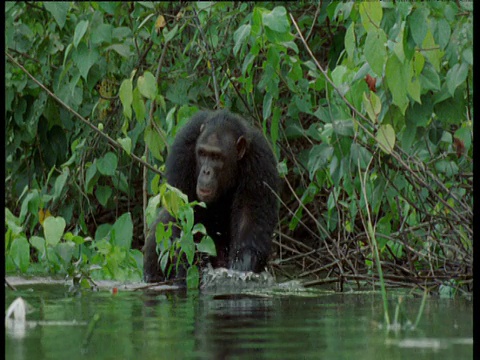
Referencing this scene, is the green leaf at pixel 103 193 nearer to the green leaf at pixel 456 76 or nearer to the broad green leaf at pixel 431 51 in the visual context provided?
the broad green leaf at pixel 431 51

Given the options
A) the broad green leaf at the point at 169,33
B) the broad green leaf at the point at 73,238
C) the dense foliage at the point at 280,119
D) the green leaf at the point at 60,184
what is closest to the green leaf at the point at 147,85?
the dense foliage at the point at 280,119

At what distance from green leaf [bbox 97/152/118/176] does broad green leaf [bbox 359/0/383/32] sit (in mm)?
3990

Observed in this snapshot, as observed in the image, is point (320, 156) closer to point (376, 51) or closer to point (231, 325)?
point (376, 51)

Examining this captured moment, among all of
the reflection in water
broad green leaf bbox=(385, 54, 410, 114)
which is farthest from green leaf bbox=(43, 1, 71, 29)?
broad green leaf bbox=(385, 54, 410, 114)

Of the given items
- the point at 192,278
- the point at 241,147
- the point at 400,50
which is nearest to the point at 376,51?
the point at 400,50

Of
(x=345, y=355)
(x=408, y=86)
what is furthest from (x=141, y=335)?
(x=408, y=86)

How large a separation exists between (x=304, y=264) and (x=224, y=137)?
1228 mm

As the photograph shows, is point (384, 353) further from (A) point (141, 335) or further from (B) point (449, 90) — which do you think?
(B) point (449, 90)

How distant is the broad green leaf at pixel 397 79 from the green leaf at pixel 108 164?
412cm

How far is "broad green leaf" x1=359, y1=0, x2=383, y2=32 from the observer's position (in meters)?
5.32

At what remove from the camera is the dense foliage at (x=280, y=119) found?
5.60m

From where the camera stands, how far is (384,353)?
12.2 feet

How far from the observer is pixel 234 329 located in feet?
14.6

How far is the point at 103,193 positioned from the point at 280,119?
1.84 meters
